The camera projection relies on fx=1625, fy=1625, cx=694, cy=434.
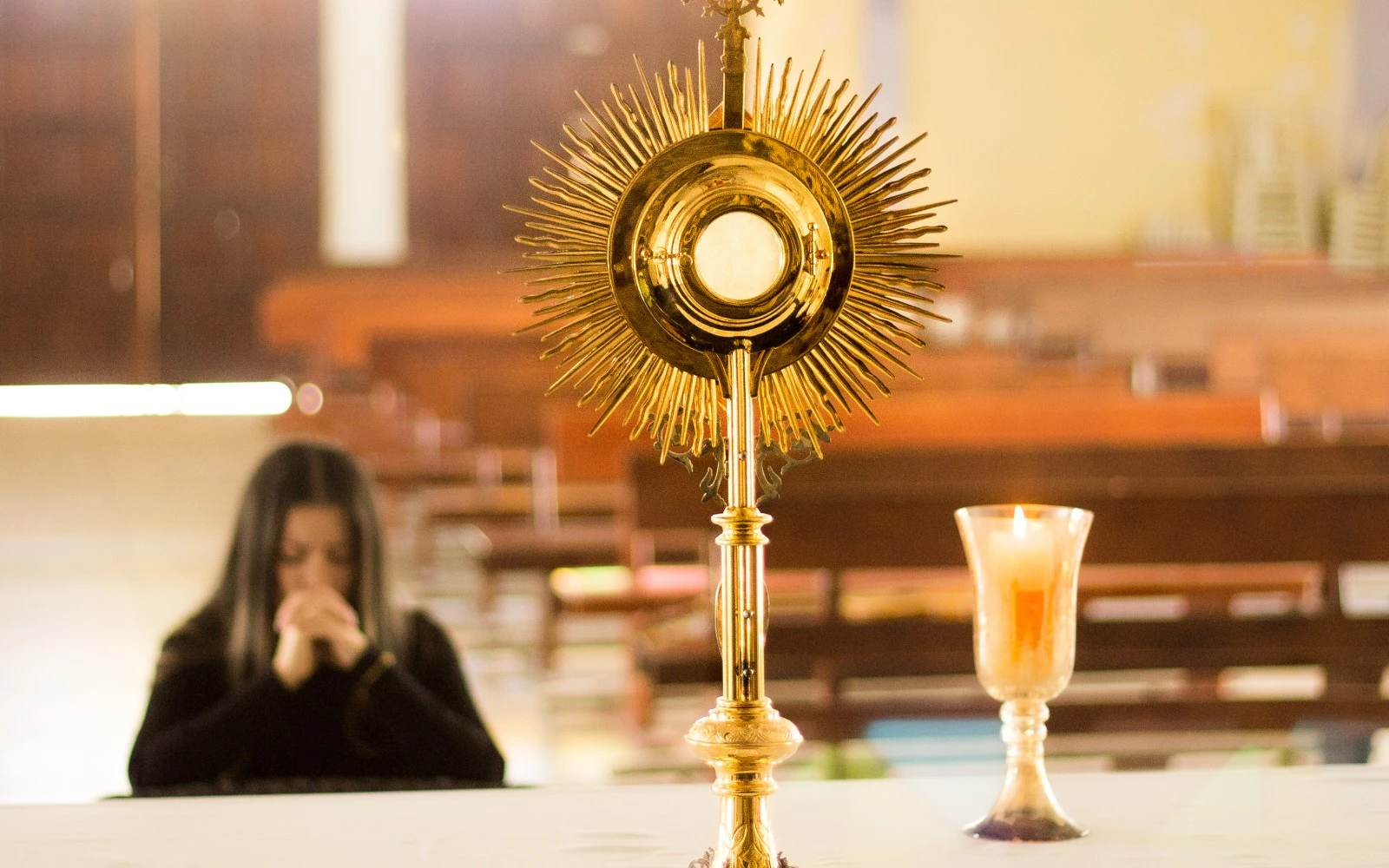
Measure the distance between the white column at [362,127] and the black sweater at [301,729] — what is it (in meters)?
7.66

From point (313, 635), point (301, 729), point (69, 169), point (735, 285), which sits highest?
point (69, 169)

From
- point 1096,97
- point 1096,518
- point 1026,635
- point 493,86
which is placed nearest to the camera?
point 1026,635

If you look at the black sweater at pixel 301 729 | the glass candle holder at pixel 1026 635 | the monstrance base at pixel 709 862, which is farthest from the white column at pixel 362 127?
the monstrance base at pixel 709 862

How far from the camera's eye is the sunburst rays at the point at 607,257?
79cm

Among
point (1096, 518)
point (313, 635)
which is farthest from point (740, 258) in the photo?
point (1096, 518)

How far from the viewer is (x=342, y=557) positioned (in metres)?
1.88

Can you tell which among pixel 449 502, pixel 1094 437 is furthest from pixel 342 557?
pixel 449 502

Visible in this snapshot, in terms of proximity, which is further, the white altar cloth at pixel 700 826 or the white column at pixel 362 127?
the white column at pixel 362 127

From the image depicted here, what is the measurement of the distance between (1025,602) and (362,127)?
29.4 feet

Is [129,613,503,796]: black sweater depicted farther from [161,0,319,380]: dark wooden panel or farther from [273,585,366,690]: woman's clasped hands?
[161,0,319,380]: dark wooden panel

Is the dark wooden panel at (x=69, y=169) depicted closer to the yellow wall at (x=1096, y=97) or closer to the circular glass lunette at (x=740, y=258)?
the yellow wall at (x=1096, y=97)

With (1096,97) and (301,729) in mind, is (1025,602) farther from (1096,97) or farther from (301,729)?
(1096,97)

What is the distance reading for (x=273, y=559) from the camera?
1.85 meters

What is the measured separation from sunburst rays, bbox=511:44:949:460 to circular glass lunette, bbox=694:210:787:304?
0.05m
